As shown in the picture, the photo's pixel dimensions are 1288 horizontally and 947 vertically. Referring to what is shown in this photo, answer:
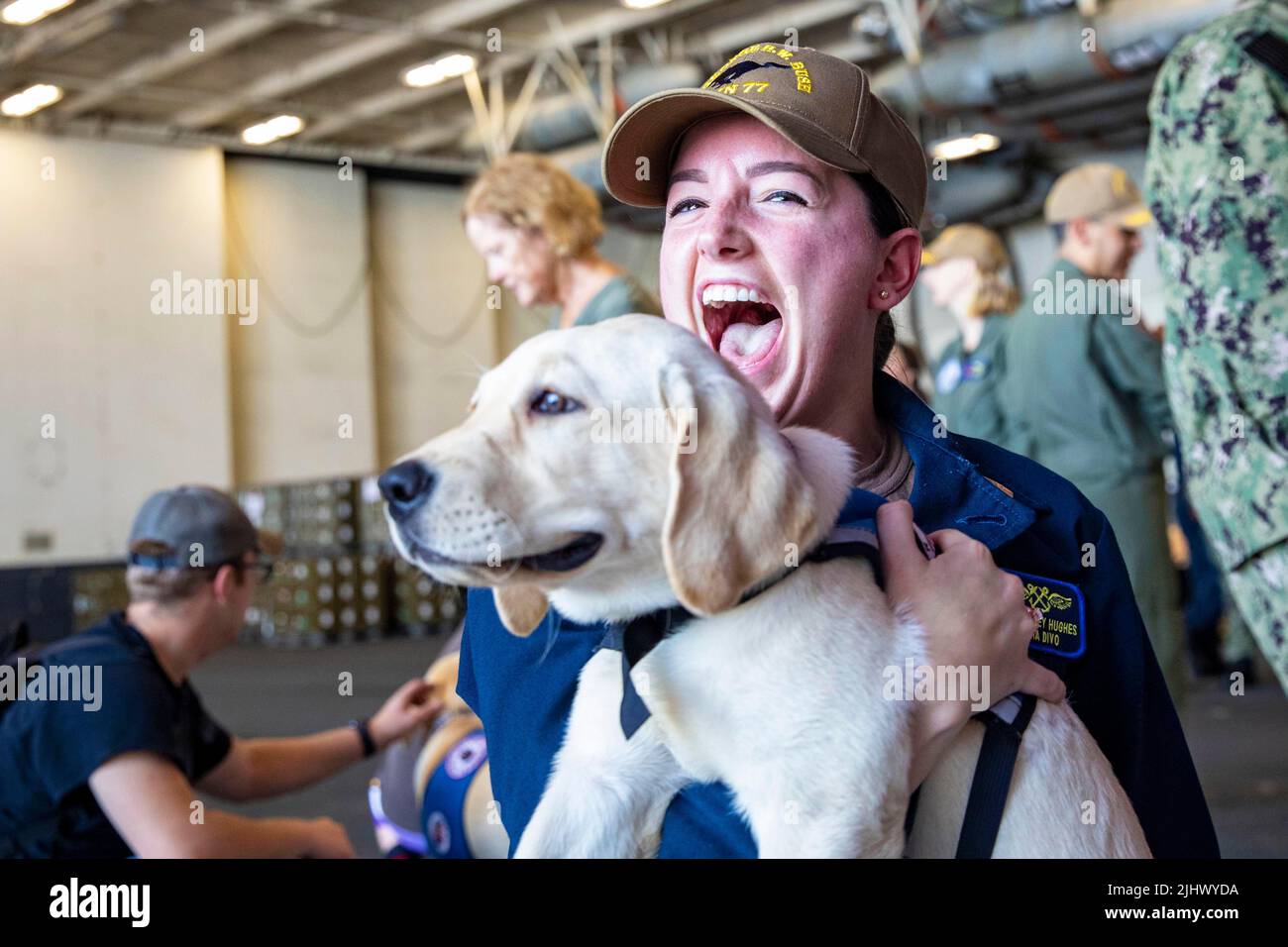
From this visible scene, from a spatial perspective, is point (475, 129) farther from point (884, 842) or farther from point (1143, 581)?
point (884, 842)

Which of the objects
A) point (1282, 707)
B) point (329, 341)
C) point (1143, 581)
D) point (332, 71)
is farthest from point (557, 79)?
point (1143, 581)

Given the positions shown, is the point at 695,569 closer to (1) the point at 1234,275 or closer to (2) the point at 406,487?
(2) the point at 406,487

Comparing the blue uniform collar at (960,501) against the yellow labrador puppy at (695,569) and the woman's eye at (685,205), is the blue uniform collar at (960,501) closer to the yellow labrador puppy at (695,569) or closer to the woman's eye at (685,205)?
the yellow labrador puppy at (695,569)

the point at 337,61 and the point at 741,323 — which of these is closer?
the point at 741,323

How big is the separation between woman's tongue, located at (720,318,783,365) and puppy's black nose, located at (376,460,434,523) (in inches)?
19.5

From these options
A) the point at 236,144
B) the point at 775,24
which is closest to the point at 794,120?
the point at 775,24

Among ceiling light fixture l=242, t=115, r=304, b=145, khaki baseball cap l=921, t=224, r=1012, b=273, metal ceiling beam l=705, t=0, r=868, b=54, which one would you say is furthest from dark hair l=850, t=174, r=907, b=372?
ceiling light fixture l=242, t=115, r=304, b=145

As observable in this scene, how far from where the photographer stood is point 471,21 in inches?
492

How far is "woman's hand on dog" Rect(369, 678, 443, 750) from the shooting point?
2.69 metres

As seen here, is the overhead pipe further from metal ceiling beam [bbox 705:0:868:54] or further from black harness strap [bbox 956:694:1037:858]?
black harness strap [bbox 956:694:1037:858]

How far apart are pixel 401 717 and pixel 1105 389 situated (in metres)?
2.00

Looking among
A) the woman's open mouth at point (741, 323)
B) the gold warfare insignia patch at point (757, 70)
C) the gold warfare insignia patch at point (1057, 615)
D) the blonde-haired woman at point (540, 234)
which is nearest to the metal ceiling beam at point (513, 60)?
the blonde-haired woman at point (540, 234)

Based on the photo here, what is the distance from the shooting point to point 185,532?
257 cm

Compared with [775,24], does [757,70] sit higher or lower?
lower
